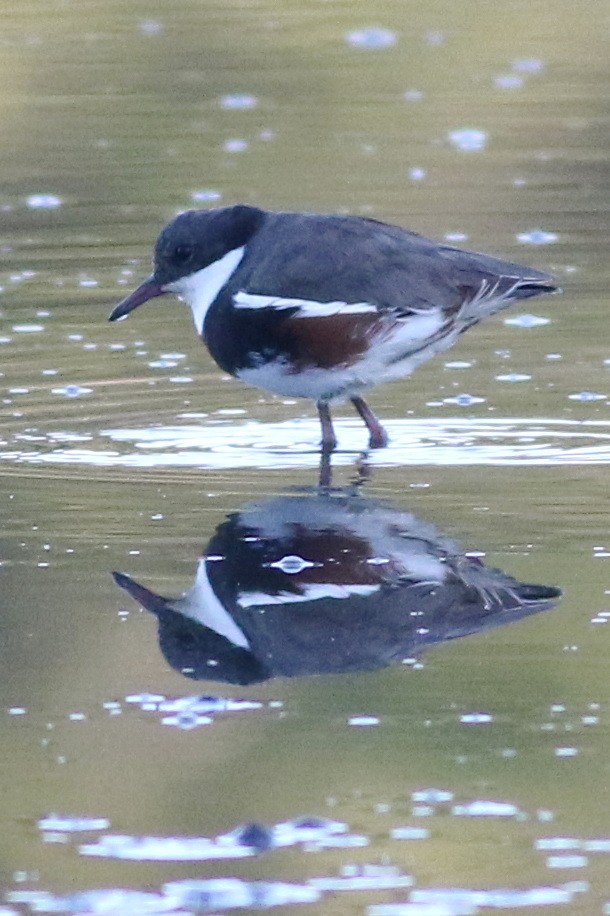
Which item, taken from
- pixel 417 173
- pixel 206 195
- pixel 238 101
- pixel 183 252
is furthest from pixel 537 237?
pixel 238 101

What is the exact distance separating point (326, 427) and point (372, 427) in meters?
0.19

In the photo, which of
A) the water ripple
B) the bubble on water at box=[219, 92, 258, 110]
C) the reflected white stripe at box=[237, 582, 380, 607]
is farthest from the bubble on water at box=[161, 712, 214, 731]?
the bubble on water at box=[219, 92, 258, 110]

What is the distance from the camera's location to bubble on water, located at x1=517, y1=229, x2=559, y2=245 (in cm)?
1130

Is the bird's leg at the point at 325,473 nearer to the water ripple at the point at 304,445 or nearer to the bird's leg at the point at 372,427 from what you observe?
the water ripple at the point at 304,445

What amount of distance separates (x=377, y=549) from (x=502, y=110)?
32.0 ft

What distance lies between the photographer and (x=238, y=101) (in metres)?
16.1

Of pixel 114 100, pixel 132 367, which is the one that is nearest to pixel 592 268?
pixel 132 367

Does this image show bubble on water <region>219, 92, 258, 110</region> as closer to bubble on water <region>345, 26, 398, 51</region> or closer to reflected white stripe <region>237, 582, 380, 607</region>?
bubble on water <region>345, 26, 398, 51</region>

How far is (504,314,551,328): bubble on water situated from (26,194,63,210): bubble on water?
382 centimetres

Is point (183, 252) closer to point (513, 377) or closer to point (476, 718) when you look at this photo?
point (513, 377)

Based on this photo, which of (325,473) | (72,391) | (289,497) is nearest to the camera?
(289,497)

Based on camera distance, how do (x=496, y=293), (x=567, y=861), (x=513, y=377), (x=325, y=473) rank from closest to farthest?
(x=567, y=861) < (x=325, y=473) < (x=496, y=293) < (x=513, y=377)

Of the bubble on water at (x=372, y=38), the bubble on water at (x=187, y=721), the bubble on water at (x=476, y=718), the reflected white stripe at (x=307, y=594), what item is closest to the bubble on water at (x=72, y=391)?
the reflected white stripe at (x=307, y=594)

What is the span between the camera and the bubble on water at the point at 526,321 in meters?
9.84
